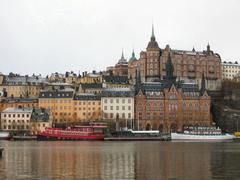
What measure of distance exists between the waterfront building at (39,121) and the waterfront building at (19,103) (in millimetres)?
11646

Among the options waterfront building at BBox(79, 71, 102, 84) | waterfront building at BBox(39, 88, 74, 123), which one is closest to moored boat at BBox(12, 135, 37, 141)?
waterfront building at BBox(39, 88, 74, 123)

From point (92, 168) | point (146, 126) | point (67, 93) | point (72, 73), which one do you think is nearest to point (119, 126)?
point (146, 126)

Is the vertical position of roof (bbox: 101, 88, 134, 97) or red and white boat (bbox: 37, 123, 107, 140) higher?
roof (bbox: 101, 88, 134, 97)

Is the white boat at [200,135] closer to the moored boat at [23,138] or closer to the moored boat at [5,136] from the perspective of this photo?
the moored boat at [23,138]

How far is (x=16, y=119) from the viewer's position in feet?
470

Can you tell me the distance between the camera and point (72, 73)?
197875mm

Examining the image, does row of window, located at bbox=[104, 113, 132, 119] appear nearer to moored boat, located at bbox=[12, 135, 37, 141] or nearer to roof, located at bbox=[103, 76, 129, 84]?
moored boat, located at bbox=[12, 135, 37, 141]

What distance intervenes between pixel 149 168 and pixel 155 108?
101135 mm

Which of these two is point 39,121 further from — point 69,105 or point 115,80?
point 115,80

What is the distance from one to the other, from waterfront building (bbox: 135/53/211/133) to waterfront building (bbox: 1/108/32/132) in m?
26.9

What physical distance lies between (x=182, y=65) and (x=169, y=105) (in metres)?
26.8

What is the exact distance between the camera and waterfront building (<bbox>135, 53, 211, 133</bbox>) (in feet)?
479

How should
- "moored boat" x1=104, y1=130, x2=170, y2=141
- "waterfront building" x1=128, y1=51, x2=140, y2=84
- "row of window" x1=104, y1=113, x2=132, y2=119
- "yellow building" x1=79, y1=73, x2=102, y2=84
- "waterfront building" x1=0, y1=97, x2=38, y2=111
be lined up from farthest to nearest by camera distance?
"yellow building" x1=79, y1=73, x2=102, y2=84
"waterfront building" x1=128, y1=51, x2=140, y2=84
"waterfront building" x1=0, y1=97, x2=38, y2=111
"row of window" x1=104, y1=113, x2=132, y2=119
"moored boat" x1=104, y1=130, x2=170, y2=141

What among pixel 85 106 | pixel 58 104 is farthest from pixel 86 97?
pixel 58 104
